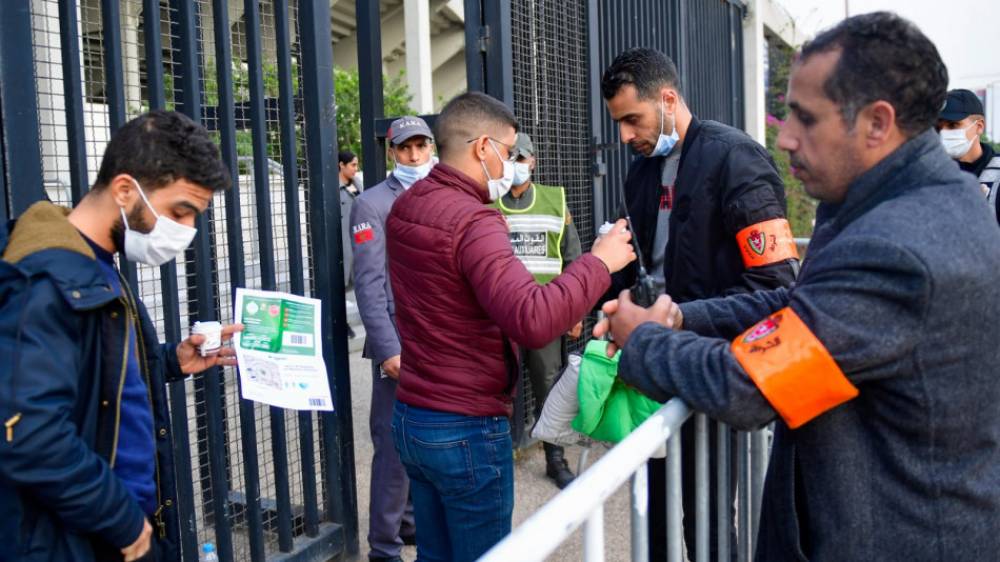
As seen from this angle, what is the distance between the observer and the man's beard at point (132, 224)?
2.07 m

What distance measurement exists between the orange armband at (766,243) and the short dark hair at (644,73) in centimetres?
70

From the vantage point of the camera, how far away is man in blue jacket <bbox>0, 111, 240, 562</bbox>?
1.73 metres

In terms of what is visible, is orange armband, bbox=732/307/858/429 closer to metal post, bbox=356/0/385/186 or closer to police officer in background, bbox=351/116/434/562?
police officer in background, bbox=351/116/434/562

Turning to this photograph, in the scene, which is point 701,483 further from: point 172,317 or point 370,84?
point 370,84

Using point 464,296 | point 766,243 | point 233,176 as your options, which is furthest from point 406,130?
point 766,243

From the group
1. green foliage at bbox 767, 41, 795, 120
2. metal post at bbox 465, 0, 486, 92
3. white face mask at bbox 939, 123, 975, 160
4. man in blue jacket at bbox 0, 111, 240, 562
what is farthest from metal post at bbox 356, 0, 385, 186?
green foliage at bbox 767, 41, 795, 120

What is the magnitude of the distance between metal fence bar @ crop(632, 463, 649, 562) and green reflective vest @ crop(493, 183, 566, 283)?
3.28 m

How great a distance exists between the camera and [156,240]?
7.00ft

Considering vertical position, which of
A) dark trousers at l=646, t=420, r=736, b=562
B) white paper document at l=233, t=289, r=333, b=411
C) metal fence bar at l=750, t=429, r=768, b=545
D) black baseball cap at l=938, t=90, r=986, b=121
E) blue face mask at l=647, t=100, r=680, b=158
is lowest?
dark trousers at l=646, t=420, r=736, b=562

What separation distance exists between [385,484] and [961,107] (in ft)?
13.1

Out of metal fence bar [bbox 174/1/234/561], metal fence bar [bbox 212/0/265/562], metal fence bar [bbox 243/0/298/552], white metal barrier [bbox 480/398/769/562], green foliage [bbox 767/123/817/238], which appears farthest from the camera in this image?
green foliage [bbox 767/123/817/238]

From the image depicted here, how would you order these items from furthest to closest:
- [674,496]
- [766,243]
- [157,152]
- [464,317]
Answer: [766,243] < [464,317] < [157,152] < [674,496]

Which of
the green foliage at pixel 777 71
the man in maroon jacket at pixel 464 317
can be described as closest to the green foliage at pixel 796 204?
the green foliage at pixel 777 71

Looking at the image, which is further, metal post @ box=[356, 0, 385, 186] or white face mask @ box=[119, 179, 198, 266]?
metal post @ box=[356, 0, 385, 186]
